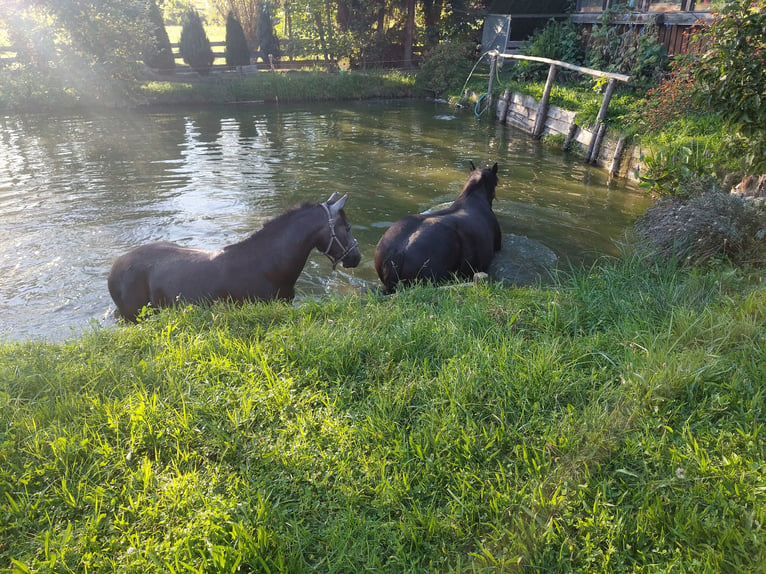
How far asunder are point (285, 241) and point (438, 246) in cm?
207

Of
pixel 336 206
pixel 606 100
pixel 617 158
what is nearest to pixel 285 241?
pixel 336 206

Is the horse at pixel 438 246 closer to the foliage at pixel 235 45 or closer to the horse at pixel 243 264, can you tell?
the horse at pixel 243 264

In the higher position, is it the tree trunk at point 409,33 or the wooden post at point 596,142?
the tree trunk at point 409,33

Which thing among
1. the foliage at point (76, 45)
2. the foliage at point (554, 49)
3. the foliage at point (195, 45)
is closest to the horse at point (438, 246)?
the foliage at point (554, 49)

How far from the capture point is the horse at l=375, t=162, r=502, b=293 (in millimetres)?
6480

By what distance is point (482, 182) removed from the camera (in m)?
7.97

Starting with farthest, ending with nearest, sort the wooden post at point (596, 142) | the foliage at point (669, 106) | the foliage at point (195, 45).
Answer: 1. the foliage at point (195, 45)
2. the wooden post at point (596, 142)
3. the foliage at point (669, 106)

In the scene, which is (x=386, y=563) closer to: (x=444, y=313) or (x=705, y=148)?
(x=444, y=313)

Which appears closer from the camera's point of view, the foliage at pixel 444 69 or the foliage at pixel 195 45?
the foliage at pixel 444 69

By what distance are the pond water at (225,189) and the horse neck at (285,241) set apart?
164 cm

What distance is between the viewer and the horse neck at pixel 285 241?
18.1ft

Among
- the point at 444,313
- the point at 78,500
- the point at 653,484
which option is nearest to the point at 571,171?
the point at 444,313

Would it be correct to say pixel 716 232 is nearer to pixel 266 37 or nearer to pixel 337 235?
pixel 337 235

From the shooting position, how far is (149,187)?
39.2 feet
